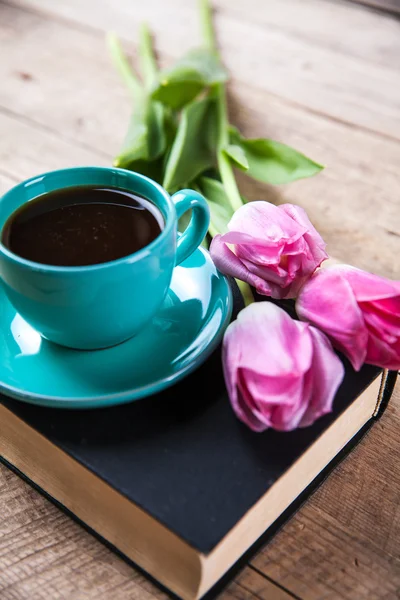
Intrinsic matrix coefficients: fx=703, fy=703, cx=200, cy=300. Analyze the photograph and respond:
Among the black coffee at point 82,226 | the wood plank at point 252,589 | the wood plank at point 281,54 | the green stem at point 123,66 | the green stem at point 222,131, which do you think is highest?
the black coffee at point 82,226

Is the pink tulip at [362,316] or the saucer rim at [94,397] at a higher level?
the pink tulip at [362,316]

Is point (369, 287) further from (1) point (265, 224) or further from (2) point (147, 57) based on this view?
(2) point (147, 57)

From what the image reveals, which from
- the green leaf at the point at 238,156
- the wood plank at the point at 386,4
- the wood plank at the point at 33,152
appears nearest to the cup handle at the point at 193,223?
the green leaf at the point at 238,156

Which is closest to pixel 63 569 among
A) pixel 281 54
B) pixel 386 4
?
pixel 281 54

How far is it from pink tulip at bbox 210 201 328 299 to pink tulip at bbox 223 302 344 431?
0.06m

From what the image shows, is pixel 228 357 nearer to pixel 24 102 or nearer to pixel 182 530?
pixel 182 530

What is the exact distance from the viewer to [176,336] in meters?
0.56

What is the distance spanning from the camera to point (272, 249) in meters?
0.55

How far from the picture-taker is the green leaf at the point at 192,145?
0.84 m

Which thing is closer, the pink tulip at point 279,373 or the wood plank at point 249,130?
the pink tulip at point 279,373

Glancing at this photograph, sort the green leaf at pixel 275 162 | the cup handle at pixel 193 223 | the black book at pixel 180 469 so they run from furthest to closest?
the green leaf at pixel 275 162 < the cup handle at pixel 193 223 < the black book at pixel 180 469

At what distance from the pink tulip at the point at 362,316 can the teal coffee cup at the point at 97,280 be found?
123 millimetres

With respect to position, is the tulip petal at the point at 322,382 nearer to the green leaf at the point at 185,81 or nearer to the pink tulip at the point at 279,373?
the pink tulip at the point at 279,373

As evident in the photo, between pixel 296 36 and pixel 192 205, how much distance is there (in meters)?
0.81
